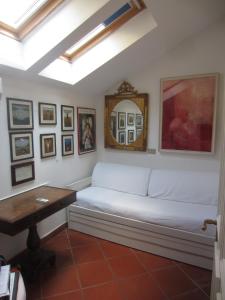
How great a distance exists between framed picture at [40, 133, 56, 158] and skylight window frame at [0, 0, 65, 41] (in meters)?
1.11

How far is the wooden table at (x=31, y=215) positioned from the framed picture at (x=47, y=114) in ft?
2.79

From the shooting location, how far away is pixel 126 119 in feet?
11.3

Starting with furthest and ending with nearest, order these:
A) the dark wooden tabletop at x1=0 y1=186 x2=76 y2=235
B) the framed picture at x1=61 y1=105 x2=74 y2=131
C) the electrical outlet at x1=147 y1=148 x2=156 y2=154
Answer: the electrical outlet at x1=147 y1=148 x2=156 y2=154 → the framed picture at x1=61 y1=105 x2=74 y2=131 → the dark wooden tabletop at x1=0 y1=186 x2=76 y2=235

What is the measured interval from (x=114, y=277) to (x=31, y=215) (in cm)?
107

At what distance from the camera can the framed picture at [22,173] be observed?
7.60ft

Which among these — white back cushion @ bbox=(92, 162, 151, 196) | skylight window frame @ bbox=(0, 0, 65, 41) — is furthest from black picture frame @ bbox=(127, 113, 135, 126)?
skylight window frame @ bbox=(0, 0, 65, 41)

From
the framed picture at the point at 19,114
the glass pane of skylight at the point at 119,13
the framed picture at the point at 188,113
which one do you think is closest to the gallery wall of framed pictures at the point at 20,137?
the framed picture at the point at 19,114

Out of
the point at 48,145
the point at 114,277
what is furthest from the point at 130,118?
the point at 114,277

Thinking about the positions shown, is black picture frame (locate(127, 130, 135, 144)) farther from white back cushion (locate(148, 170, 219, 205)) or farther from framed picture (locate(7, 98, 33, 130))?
framed picture (locate(7, 98, 33, 130))

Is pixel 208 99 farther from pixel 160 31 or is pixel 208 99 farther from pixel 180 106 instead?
pixel 160 31

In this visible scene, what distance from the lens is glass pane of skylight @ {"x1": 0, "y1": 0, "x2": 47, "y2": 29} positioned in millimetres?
1884

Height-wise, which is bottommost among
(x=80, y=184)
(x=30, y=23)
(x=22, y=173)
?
(x=80, y=184)

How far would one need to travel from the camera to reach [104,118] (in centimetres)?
362

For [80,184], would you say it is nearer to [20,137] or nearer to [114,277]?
[20,137]
